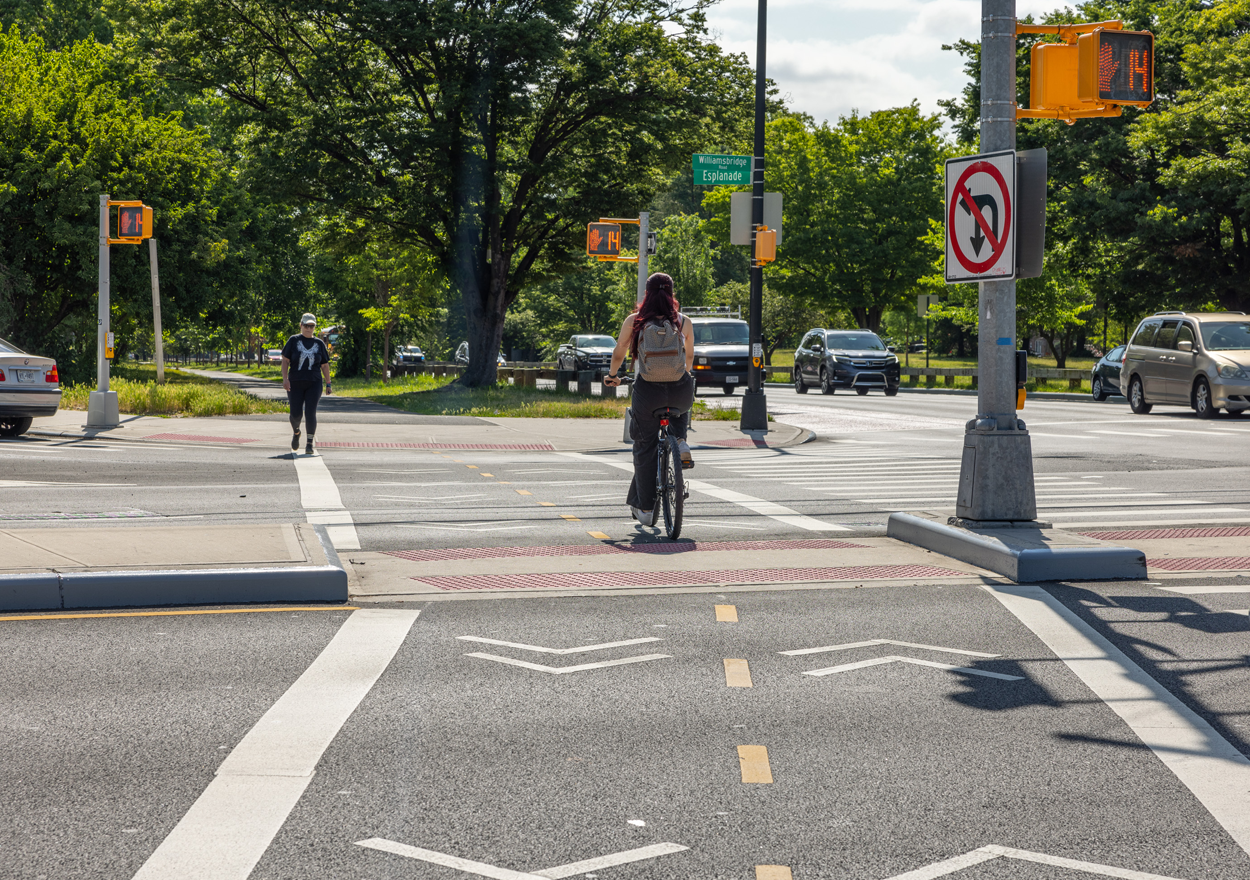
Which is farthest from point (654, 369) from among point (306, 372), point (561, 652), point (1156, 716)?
point (306, 372)

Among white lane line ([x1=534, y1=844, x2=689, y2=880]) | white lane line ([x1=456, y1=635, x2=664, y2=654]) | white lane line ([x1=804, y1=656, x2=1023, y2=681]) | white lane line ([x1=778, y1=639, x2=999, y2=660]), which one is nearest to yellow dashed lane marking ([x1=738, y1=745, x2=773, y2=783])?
white lane line ([x1=534, y1=844, x2=689, y2=880])

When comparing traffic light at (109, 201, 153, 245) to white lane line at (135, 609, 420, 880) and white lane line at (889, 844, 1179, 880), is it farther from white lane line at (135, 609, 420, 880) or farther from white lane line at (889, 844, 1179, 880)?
white lane line at (889, 844, 1179, 880)

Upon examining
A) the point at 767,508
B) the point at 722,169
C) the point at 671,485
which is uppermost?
the point at 722,169

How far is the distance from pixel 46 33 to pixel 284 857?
56.0 meters

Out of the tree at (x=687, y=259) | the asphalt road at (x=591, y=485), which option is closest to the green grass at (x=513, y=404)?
the asphalt road at (x=591, y=485)

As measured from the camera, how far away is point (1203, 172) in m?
36.7

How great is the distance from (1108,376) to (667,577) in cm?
2939

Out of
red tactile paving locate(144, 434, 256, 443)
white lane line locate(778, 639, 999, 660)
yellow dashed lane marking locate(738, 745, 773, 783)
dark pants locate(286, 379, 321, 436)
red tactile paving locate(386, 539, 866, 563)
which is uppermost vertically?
dark pants locate(286, 379, 321, 436)

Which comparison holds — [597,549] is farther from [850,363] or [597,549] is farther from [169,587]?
[850,363]

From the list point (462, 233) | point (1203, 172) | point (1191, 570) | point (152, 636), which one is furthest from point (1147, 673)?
point (1203, 172)

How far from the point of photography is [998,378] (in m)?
9.27

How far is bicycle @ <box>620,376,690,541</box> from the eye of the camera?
9.82m

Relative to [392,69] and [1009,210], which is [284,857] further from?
[392,69]

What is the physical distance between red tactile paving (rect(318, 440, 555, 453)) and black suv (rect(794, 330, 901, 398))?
18778 mm
